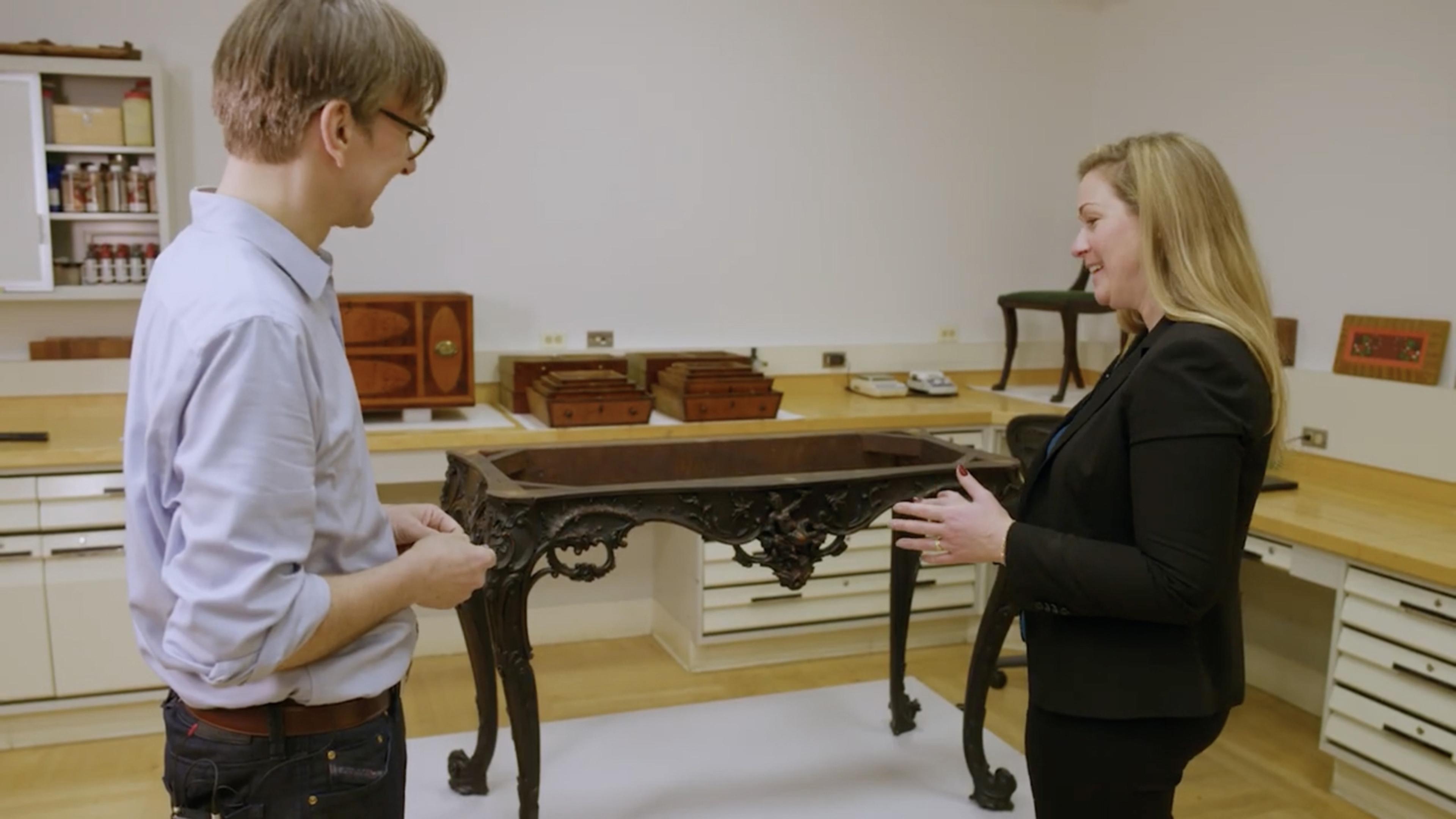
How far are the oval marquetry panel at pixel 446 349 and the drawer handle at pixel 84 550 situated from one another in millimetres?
1053

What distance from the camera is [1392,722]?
285cm

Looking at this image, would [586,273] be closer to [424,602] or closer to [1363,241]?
[1363,241]

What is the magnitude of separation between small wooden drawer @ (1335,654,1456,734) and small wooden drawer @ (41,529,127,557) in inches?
135

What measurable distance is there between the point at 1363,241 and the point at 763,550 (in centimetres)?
254

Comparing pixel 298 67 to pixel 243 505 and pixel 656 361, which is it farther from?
pixel 656 361

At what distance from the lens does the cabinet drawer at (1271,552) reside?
314 centimetres

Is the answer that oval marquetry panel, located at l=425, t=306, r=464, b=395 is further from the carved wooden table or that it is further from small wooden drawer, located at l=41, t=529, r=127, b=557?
small wooden drawer, located at l=41, t=529, r=127, b=557

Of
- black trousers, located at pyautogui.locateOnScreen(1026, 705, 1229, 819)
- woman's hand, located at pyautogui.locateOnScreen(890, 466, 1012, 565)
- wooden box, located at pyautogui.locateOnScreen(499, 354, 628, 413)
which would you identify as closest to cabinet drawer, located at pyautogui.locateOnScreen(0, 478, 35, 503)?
wooden box, located at pyautogui.locateOnScreen(499, 354, 628, 413)

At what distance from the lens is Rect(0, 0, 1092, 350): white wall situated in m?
4.07

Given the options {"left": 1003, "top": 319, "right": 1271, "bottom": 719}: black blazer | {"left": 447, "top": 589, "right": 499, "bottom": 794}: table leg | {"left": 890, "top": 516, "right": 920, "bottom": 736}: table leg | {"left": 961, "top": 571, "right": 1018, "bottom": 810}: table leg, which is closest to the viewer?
{"left": 1003, "top": 319, "right": 1271, "bottom": 719}: black blazer

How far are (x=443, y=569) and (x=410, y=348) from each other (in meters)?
2.54

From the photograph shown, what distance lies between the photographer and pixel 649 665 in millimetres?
4047

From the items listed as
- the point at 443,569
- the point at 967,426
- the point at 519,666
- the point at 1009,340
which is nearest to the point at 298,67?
the point at 443,569

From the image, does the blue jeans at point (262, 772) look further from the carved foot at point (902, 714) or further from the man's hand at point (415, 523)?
the carved foot at point (902, 714)
